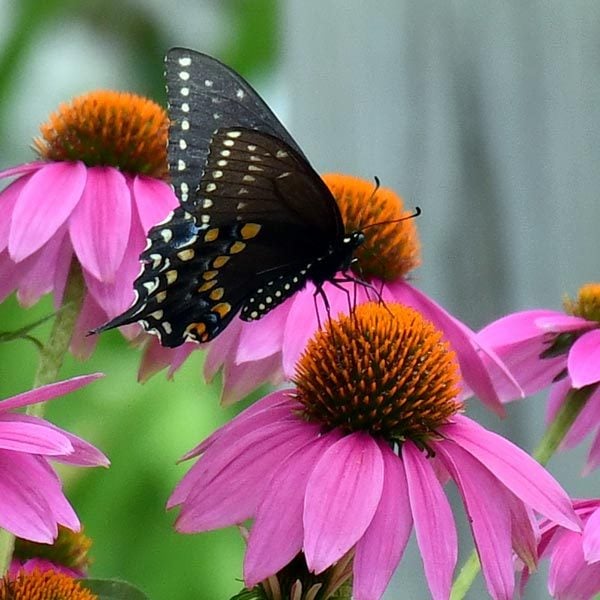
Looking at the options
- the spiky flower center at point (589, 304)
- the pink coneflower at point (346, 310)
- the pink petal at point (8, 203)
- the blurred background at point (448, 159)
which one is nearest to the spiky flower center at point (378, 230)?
the pink coneflower at point (346, 310)

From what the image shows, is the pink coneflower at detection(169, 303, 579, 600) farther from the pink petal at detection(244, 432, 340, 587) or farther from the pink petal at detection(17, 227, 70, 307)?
the pink petal at detection(17, 227, 70, 307)

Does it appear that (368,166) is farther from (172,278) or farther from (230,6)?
(230,6)

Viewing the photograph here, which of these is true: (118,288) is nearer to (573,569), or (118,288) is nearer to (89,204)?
(89,204)

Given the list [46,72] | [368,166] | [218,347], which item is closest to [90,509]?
[368,166]

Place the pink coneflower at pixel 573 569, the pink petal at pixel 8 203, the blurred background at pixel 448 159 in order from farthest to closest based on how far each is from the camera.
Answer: the blurred background at pixel 448 159, the pink petal at pixel 8 203, the pink coneflower at pixel 573 569

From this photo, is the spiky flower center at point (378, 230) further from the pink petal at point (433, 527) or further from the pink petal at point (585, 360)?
the pink petal at point (433, 527)

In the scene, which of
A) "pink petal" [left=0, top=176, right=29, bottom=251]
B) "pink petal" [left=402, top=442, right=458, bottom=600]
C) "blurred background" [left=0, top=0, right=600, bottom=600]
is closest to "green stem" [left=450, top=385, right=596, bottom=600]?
"pink petal" [left=402, top=442, right=458, bottom=600]

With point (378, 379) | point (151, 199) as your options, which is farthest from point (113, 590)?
point (151, 199)
